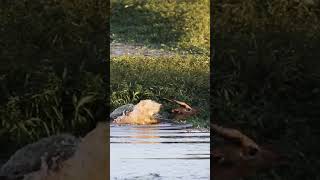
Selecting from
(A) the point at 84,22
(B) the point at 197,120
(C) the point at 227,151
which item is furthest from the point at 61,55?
(C) the point at 227,151

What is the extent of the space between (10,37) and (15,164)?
3.72ft

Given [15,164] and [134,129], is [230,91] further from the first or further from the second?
[15,164]

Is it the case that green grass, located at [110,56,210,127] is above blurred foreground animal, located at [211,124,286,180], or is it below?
above

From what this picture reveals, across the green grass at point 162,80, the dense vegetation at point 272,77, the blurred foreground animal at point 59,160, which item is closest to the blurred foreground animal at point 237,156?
the dense vegetation at point 272,77

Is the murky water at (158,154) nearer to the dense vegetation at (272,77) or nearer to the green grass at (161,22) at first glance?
the dense vegetation at (272,77)

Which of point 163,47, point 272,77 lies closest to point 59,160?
point 163,47

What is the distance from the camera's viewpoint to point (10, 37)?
5.20 metres

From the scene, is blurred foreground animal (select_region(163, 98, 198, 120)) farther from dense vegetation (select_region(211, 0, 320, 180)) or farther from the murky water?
dense vegetation (select_region(211, 0, 320, 180))

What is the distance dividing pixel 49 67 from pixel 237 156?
73.2 inches

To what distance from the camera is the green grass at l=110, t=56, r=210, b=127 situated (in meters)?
5.37

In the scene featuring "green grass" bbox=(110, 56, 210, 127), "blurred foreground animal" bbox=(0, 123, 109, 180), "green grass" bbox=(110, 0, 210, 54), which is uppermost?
"green grass" bbox=(110, 0, 210, 54)

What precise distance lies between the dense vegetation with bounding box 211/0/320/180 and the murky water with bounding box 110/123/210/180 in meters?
0.38

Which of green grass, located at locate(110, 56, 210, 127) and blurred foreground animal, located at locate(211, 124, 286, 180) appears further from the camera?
green grass, located at locate(110, 56, 210, 127)

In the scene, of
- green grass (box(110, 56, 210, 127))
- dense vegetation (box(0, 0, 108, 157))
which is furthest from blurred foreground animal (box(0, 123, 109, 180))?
green grass (box(110, 56, 210, 127))
